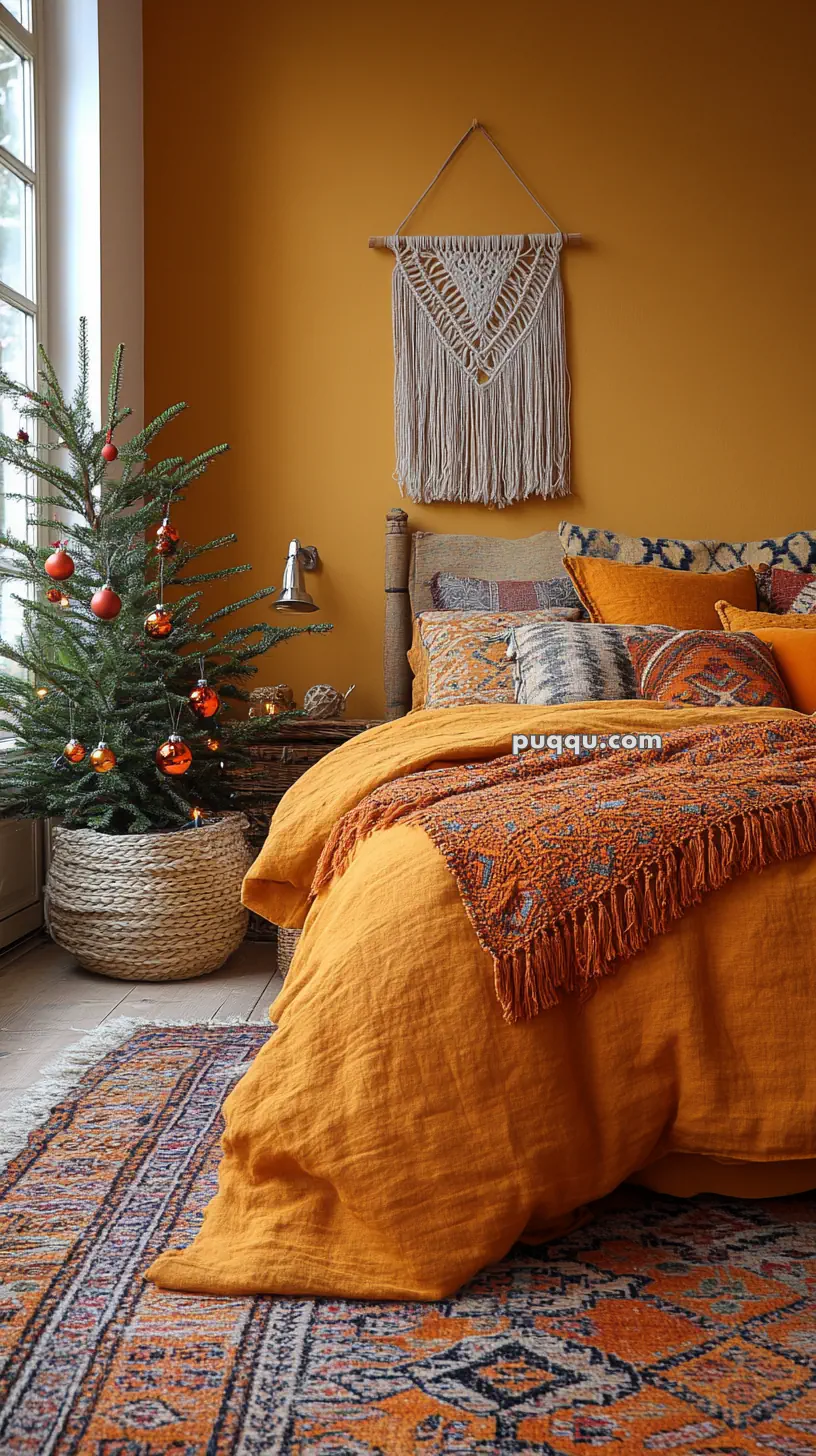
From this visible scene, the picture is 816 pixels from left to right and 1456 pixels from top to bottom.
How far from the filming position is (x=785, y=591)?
312 cm

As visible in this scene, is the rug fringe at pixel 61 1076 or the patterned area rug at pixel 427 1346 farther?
the rug fringe at pixel 61 1076

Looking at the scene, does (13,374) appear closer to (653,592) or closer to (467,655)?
(467,655)

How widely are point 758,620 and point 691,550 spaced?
0.57 m

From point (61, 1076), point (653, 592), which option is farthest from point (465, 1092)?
point (653, 592)

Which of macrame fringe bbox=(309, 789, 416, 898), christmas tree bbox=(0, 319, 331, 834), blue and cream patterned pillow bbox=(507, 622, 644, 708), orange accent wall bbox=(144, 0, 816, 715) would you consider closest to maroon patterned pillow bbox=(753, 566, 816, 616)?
orange accent wall bbox=(144, 0, 816, 715)

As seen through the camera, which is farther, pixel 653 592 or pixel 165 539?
pixel 653 592

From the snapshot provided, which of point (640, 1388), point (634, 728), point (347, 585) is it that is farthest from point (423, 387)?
point (640, 1388)

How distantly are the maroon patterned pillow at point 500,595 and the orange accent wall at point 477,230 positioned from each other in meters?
0.29

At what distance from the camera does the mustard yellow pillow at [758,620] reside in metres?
2.78

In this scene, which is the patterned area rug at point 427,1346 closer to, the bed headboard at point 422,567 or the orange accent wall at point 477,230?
the bed headboard at point 422,567

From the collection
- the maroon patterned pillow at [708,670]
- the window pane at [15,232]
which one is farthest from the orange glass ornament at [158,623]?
the window pane at [15,232]

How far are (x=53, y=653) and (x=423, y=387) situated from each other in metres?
1.44

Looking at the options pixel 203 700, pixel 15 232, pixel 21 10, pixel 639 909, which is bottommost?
pixel 639 909

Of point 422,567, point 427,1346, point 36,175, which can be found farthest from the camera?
point 422,567
